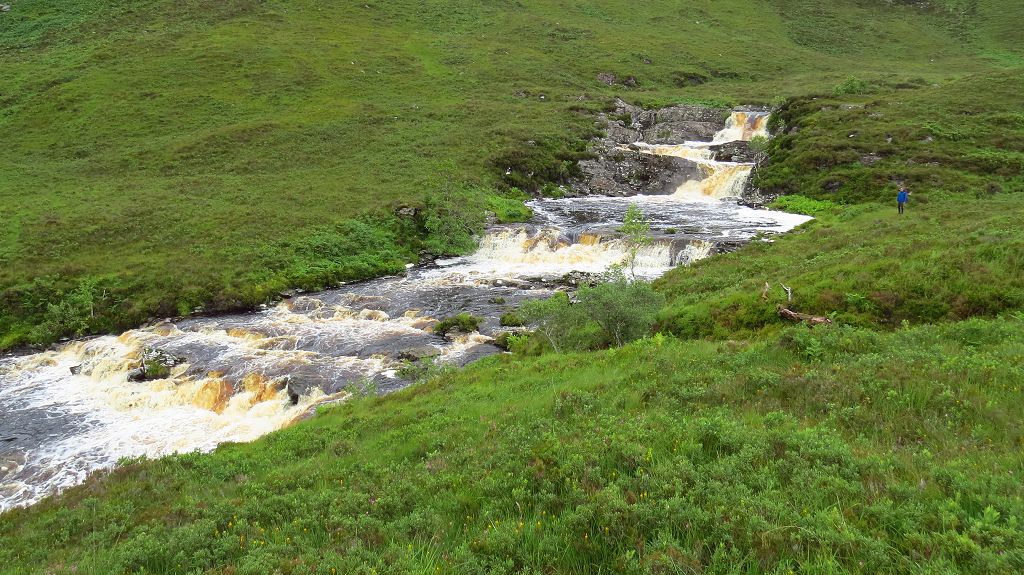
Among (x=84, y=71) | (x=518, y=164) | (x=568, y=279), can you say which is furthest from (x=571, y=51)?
(x=568, y=279)

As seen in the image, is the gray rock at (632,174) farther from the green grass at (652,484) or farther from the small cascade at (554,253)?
the green grass at (652,484)

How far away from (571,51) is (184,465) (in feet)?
388

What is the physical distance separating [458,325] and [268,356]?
9100mm

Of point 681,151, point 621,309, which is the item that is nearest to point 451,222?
point 621,309

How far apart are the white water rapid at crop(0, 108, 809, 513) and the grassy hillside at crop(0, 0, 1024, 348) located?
4150 mm

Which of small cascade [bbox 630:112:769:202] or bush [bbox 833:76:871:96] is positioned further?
bush [bbox 833:76:871:96]

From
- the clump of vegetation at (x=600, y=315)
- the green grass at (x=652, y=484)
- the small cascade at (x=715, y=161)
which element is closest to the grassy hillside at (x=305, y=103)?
the small cascade at (x=715, y=161)

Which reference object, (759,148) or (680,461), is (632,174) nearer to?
(759,148)

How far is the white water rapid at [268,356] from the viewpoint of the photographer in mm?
18406

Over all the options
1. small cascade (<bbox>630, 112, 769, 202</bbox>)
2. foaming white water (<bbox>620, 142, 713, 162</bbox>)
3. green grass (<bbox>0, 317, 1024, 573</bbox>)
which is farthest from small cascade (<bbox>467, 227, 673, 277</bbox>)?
foaming white water (<bbox>620, 142, 713, 162</bbox>)

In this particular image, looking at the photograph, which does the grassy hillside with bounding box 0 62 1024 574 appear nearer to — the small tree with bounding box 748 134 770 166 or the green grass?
the green grass

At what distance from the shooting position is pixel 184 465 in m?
12.6

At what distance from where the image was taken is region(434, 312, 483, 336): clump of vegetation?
2652 cm

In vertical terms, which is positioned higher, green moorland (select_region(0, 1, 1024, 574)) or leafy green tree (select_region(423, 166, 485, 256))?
green moorland (select_region(0, 1, 1024, 574))
